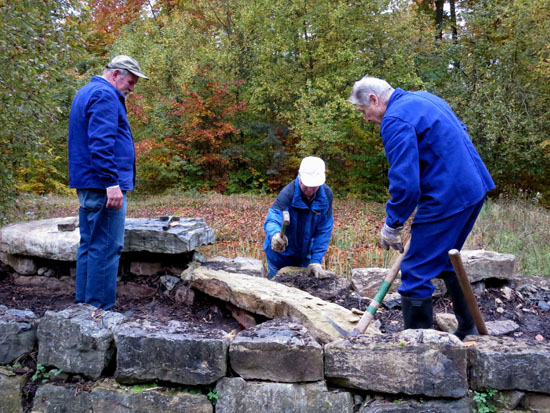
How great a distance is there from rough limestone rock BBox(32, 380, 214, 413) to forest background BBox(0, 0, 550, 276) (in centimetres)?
831

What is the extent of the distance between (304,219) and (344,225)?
5.00m

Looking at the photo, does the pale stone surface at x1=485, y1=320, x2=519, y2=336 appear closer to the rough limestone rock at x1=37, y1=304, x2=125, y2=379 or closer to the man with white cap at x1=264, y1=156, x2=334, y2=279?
the man with white cap at x1=264, y1=156, x2=334, y2=279

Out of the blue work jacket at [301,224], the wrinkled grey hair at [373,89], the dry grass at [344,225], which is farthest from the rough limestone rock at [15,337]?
the dry grass at [344,225]

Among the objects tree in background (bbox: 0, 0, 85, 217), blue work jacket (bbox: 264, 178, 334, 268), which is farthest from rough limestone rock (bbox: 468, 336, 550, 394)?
tree in background (bbox: 0, 0, 85, 217)

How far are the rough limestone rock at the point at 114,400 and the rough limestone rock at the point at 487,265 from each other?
8.19ft

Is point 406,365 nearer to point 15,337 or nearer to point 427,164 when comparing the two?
point 427,164

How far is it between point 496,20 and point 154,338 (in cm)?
1437

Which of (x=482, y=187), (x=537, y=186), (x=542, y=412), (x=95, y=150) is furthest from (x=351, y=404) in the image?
(x=537, y=186)

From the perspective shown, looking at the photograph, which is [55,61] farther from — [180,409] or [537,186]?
[537,186]

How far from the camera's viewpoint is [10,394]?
2.81m

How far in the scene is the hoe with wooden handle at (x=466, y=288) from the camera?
2.43 metres

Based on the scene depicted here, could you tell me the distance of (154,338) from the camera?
105 inches

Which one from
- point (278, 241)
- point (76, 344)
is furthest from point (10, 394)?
point (278, 241)

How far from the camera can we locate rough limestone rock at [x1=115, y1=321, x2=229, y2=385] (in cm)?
Answer: 261
